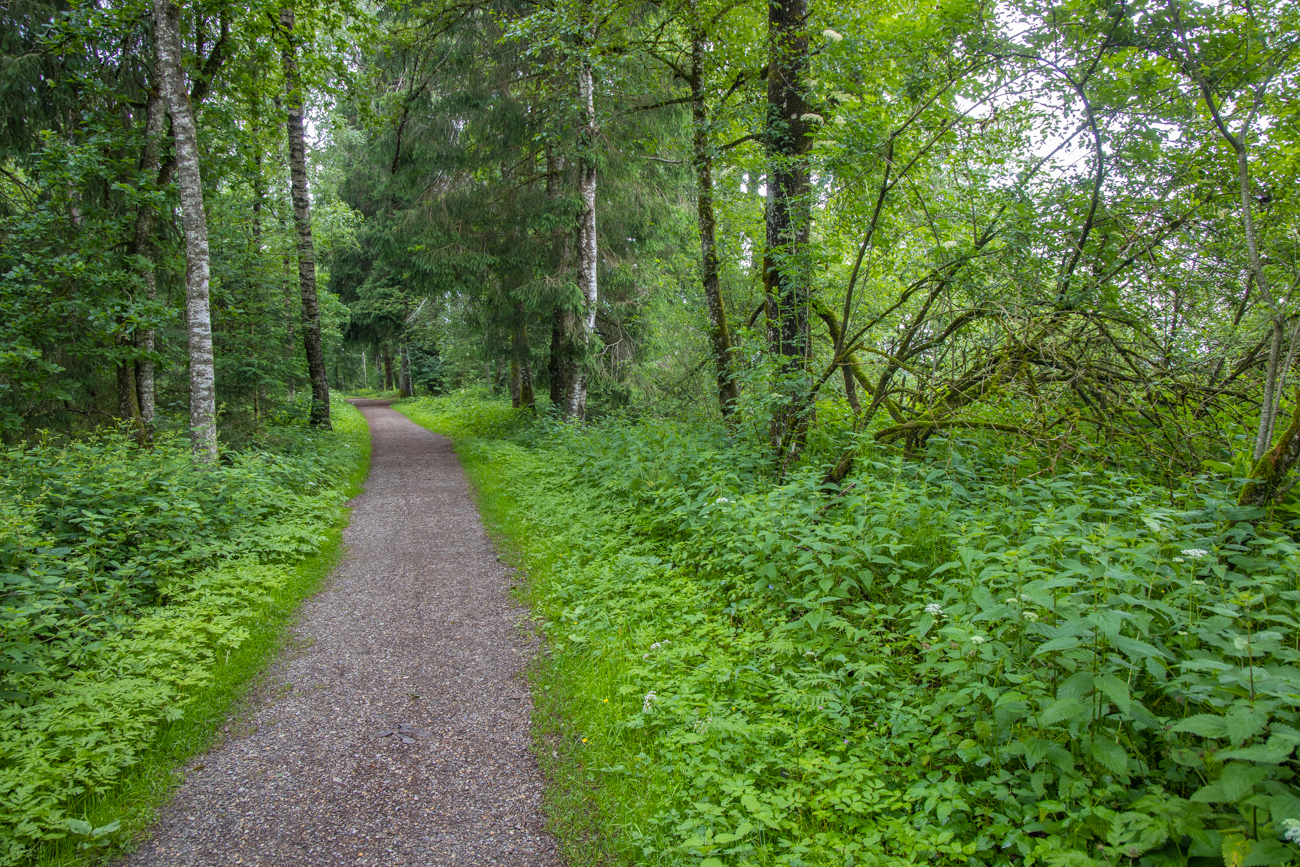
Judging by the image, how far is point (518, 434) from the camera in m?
14.8

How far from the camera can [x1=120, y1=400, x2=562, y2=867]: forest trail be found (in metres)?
2.95

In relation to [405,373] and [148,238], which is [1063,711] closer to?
[148,238]

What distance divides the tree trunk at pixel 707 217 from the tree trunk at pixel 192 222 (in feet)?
22.5

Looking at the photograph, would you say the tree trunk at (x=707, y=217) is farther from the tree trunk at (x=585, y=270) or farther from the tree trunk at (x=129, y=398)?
the tree trunk at (x=129, y=398)

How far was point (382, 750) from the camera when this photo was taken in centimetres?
365

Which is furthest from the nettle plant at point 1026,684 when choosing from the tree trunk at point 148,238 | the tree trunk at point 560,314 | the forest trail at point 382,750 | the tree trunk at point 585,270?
the tree trunk at point 148,238

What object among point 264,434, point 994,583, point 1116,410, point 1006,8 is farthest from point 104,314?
point 1116,410

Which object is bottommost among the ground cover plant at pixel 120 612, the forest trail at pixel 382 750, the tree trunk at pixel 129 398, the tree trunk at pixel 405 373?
the forest trail at pixel 382 750

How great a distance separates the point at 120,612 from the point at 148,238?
22.3 ft

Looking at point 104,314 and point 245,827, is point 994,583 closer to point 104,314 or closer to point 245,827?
point 245,827

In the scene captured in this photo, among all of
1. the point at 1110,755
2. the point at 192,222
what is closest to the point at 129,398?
the point at 192,222

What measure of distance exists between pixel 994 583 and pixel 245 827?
165 inches

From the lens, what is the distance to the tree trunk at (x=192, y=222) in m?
7.69

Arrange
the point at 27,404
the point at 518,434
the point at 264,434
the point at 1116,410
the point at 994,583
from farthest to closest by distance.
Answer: the point at 518,434 → the point at 264,434 → the point at 27,404 → the point at 1116,410 → the point at 994,583
